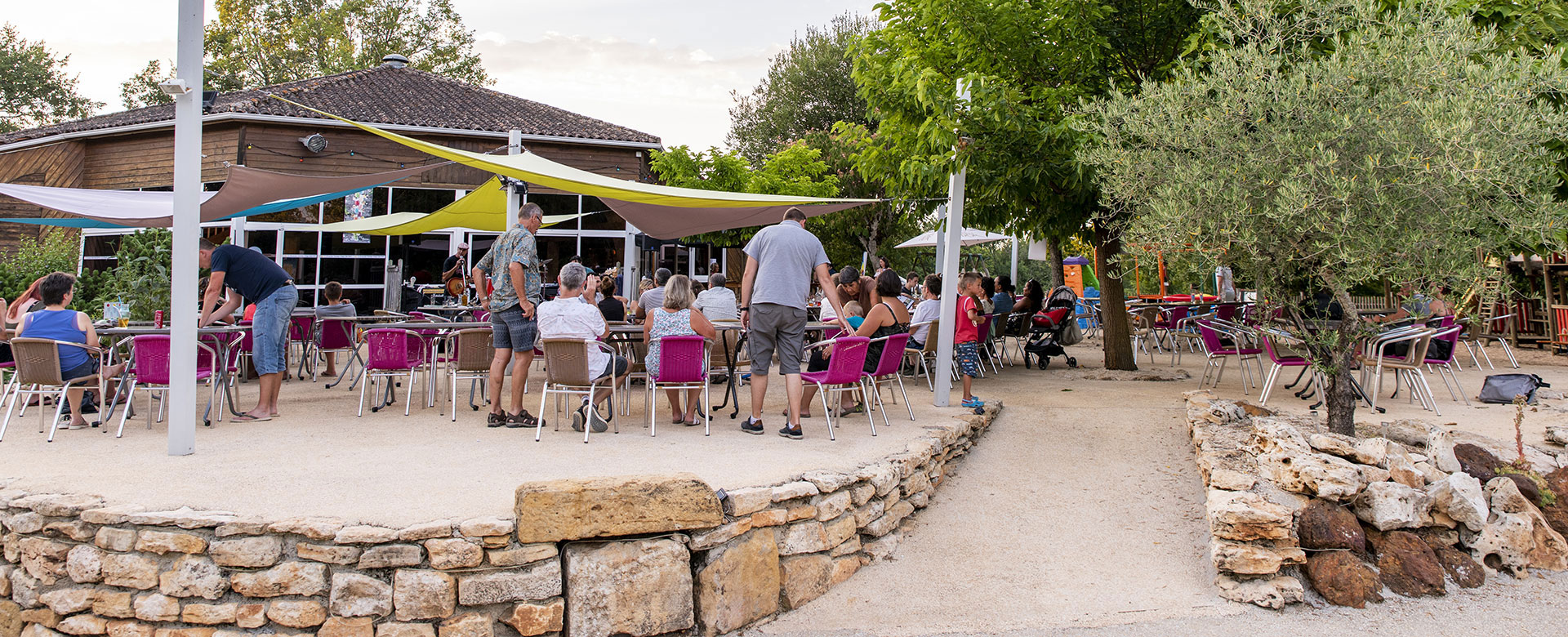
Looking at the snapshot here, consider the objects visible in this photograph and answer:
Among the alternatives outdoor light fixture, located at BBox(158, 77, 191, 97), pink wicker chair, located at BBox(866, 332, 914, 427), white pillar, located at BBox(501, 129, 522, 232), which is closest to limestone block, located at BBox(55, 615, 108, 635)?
outdoor light fixture, located at BBox(158, 77, 191, 97)

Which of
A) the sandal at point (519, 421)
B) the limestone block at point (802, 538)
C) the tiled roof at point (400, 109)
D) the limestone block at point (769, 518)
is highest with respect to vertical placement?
the tiled roof at point (400, 109)

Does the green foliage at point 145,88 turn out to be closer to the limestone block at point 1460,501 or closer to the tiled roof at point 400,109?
the tiled roof at point 400,109

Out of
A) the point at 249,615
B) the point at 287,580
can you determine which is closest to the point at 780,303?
the point at 287,580

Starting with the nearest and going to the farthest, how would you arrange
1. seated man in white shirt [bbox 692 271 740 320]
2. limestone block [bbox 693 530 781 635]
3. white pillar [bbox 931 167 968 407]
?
limestone block [bbox 693 530 781 635]
white pillar [bbox 931 167 968 407]
seated man in white shirt [bbox 692 271 740 320]

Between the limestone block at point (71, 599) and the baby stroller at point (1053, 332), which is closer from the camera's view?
the limestone block at point (71, 599)

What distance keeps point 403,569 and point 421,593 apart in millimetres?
111

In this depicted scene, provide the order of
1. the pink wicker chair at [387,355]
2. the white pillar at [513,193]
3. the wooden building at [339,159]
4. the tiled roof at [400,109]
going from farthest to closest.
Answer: the tiled roof at [400,109] < the wooden building at [339,159] < the white pillar at [513,193] < the pink wicker chair at [387,355]

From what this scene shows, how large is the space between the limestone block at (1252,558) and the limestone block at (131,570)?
14.2 feet

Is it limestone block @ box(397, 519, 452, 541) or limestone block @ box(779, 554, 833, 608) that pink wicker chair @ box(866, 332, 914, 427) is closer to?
limestone block @ box(779, 554, 833, 608)

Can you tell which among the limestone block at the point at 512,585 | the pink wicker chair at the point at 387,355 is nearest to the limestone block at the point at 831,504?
the limestone block at the point at 512,585

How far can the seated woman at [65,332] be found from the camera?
530 cm

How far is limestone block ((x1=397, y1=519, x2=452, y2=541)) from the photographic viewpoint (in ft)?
11.1

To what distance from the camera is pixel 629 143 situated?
1598 cm

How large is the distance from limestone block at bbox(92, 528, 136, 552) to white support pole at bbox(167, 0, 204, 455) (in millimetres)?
1117
